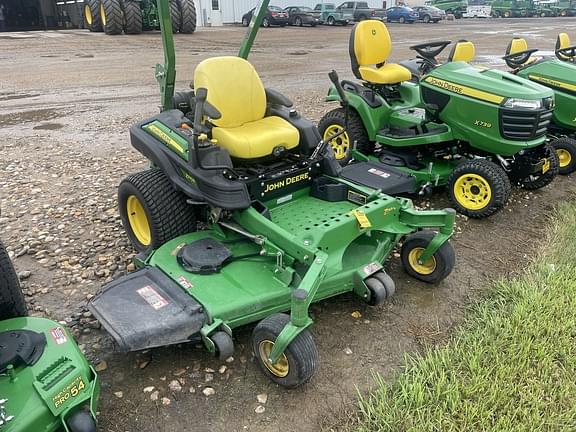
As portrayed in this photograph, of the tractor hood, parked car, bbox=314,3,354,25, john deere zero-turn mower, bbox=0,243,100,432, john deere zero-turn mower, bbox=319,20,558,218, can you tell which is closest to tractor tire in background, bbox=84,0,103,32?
parked car, bbox=314,3,354,25

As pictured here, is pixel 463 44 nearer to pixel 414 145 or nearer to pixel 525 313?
pixel 414 145

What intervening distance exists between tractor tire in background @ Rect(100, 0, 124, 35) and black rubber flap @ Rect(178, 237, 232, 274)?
13.5 m

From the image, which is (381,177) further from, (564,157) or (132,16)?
(132,16)

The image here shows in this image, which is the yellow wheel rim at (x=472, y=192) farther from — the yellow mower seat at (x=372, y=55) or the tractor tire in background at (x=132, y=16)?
the tractor tire in background at (x=132, y=16)

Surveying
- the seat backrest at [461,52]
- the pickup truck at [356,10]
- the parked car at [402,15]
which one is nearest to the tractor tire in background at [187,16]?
the pickup truck at [356,10]

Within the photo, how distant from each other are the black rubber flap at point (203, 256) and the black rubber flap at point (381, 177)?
141 centimetres

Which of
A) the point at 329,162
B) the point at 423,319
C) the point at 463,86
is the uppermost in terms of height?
the point at 463,86

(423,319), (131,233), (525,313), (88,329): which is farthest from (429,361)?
(131,233)

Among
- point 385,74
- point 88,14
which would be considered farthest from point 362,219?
point 88,14

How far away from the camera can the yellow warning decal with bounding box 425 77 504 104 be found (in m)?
3.87

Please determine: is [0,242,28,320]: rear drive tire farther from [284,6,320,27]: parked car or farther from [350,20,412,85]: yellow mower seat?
[284,6,320,27]: parked car

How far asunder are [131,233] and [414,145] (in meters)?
2.43

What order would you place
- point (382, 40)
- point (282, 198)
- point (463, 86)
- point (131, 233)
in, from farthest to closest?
point (382, 40) < point (463, 86) < point (131, 233) < point (282, 198)

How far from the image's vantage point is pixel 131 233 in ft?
11.1
